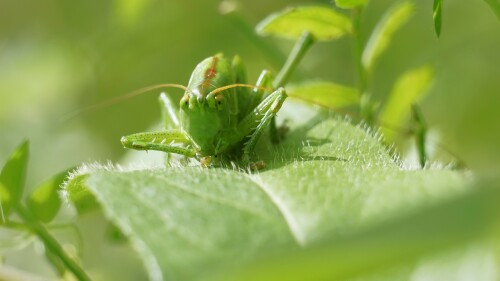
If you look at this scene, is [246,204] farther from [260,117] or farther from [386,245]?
[260,117]

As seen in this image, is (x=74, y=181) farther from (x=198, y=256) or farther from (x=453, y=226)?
(x=453, y=226)

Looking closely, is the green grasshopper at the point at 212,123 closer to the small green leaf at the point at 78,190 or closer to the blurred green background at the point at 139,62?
the small green leaf at the point at 78,190

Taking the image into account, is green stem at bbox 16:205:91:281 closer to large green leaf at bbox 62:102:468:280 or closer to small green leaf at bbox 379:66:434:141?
large green leaf at bbox 62:102:468:280

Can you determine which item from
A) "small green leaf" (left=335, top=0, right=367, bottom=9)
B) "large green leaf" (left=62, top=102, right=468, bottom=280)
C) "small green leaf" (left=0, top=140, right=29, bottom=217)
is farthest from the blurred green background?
"large green leaf" (left=62, top=102, right=468, bottom=280)

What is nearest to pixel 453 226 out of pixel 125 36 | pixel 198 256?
pixel 198 256

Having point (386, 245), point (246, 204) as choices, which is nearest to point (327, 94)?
point (246, 204)

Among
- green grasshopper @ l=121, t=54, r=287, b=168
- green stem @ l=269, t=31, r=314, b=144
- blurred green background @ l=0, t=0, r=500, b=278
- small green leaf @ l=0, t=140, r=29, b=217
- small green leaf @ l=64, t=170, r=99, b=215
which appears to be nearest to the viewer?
small green leaf @ l=64, t=170, r=99, b=215
